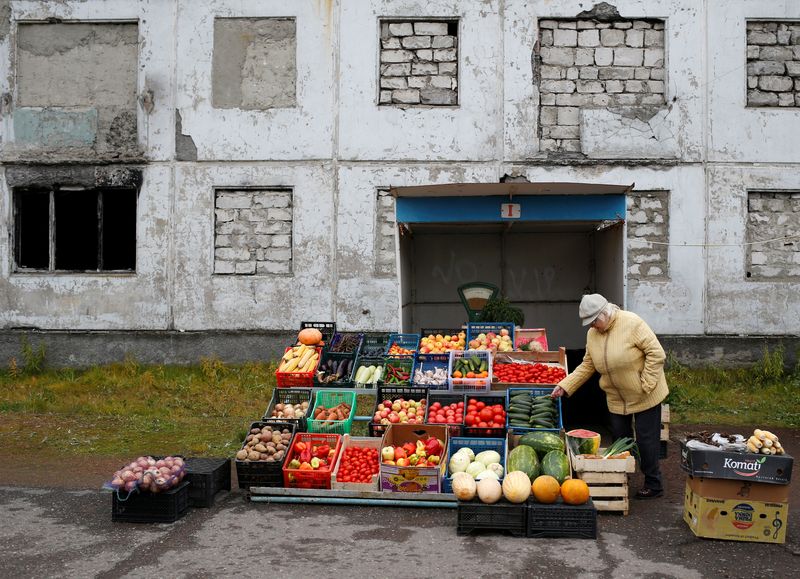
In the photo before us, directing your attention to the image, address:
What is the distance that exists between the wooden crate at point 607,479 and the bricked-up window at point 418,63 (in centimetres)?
908

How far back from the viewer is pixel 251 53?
14914mm

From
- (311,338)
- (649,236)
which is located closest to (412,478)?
(311,338)

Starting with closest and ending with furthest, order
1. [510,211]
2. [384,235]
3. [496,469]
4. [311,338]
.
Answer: [496,469] → [311,338] → [510,211] → [384,235]

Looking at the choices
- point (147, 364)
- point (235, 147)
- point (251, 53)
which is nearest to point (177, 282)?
point (147, 364)

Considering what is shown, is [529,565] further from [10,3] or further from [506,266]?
[10,3]

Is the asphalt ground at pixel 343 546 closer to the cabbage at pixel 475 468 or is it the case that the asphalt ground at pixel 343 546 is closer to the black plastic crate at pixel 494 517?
the black plastic crate at pixel 494 517

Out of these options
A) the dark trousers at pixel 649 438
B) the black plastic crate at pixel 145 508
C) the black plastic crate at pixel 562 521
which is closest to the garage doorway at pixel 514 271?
the dark trousers at pixel 649 438

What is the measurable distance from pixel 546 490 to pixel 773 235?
32.8ft

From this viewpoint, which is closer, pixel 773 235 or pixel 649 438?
pixel 649 438

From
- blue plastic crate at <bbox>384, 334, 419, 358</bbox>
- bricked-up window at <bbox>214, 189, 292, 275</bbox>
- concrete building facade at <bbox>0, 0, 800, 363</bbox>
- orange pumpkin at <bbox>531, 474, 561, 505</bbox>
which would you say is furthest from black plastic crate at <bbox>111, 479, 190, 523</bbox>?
bricked-up window at <bbox>214, 189, 292, 275</bbox>

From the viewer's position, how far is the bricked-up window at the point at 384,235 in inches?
577

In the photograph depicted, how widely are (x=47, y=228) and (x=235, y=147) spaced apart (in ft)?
13.6

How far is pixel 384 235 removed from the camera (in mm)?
14703

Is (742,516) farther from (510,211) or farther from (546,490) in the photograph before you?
(510,211)
